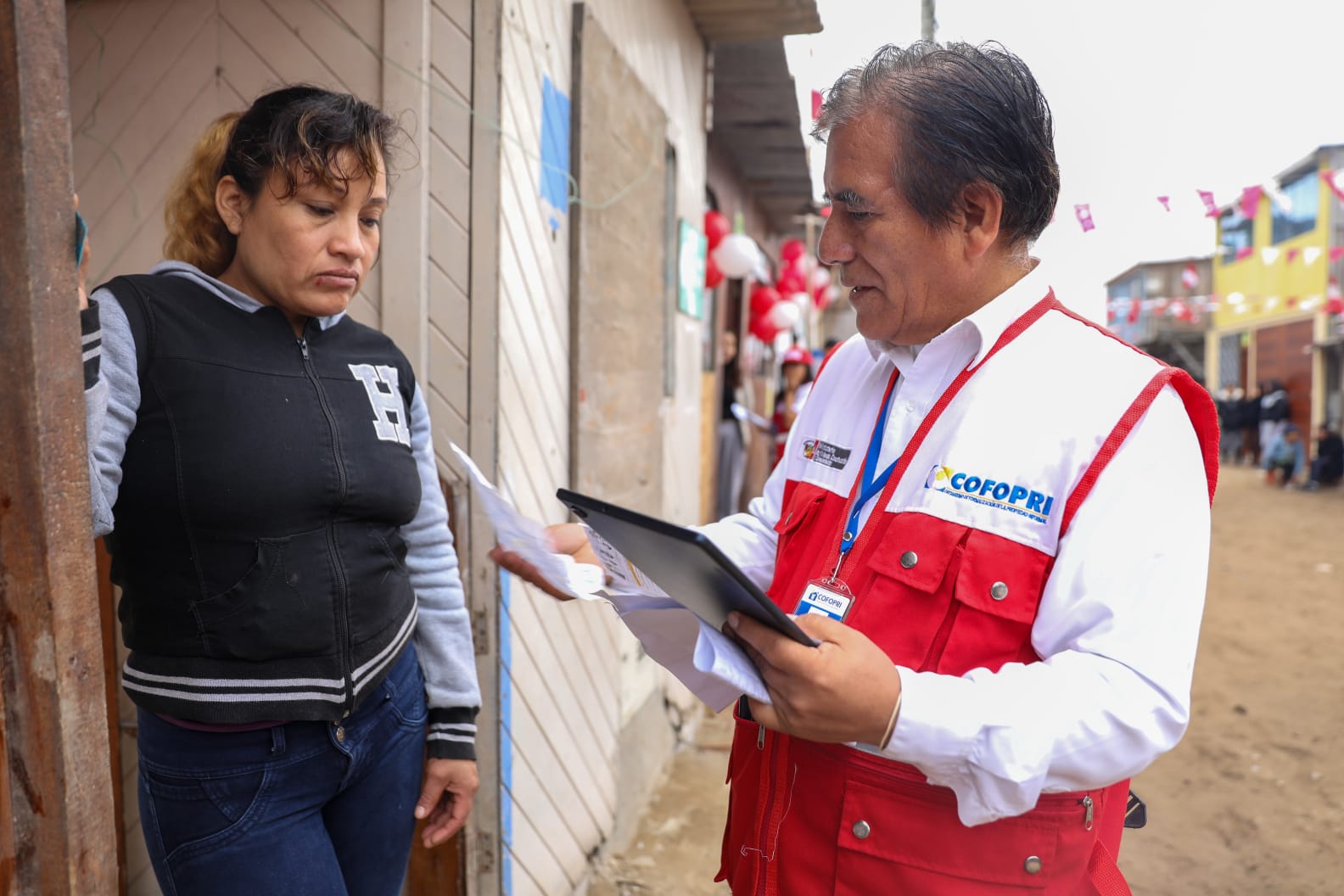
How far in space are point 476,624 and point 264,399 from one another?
1.26 metres

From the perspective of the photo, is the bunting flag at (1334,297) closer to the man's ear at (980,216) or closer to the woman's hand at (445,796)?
the man's ear at (980,216)

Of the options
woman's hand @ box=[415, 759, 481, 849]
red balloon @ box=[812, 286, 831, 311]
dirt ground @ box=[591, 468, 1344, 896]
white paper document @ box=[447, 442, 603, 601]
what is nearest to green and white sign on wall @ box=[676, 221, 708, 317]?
dirt ground @ box=[591, 468, 1344, 896]

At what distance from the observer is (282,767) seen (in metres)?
1.50

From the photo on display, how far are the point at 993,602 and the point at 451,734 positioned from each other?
1103mm

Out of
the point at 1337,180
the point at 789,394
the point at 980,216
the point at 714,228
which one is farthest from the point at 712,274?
the point at 980,216

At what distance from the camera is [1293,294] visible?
22.2 meters

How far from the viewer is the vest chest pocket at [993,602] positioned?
1182 millimetres

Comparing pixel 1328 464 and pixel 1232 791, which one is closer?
pixel 1232 791

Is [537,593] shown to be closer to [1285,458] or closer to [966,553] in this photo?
[966,553]

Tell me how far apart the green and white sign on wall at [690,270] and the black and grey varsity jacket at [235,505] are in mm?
3308

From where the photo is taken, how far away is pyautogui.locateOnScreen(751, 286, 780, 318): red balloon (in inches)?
401

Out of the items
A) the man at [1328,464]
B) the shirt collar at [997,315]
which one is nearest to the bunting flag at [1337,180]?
the shirt collar at [997,315]

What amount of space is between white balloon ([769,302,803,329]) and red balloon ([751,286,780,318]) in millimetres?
61

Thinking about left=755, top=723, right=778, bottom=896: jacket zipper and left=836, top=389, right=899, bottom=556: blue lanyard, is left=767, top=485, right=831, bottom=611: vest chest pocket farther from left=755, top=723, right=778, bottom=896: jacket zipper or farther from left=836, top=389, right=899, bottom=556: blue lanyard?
left=755, top=723, right=778, bottom=896: jacket zipper
